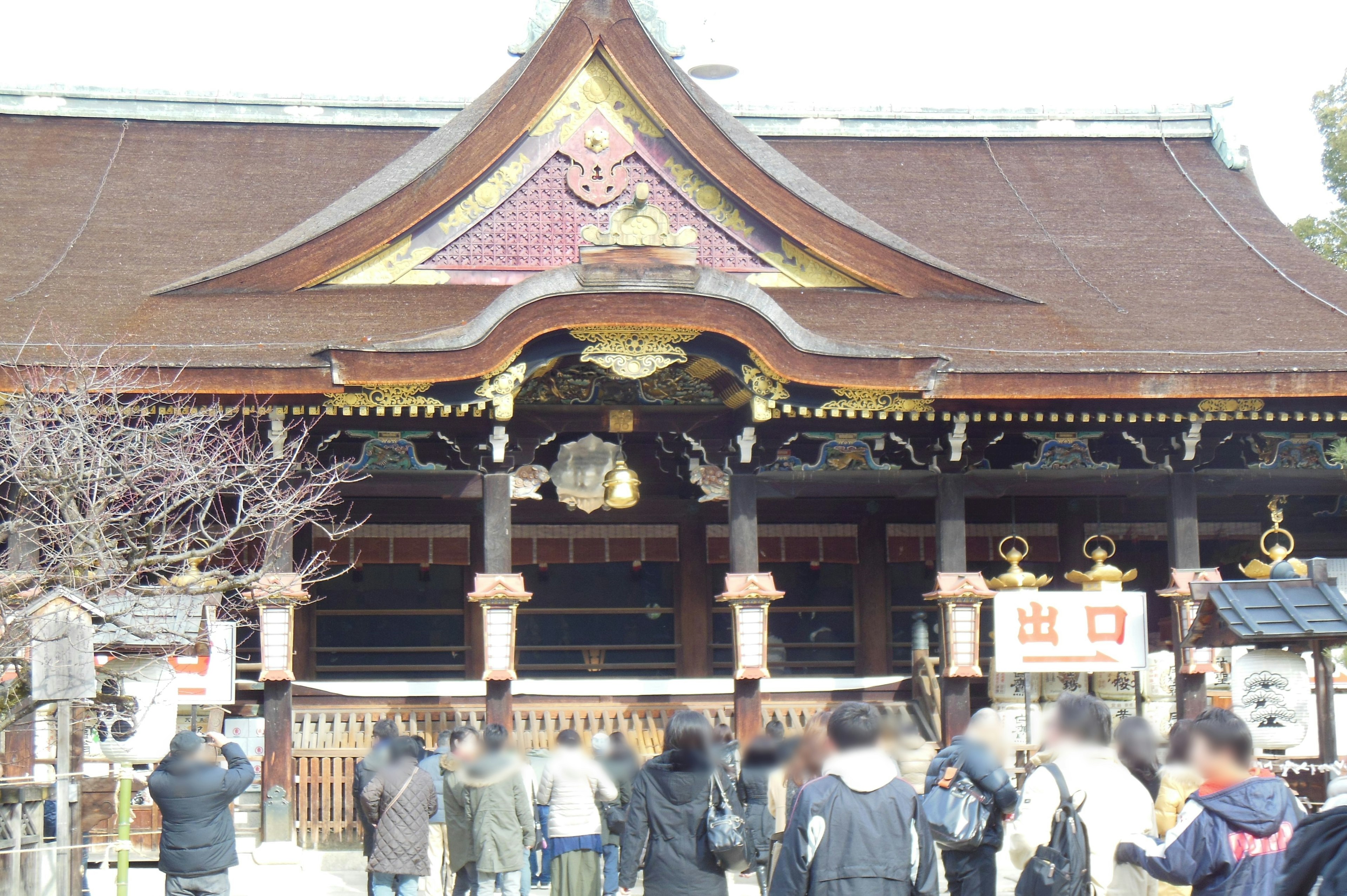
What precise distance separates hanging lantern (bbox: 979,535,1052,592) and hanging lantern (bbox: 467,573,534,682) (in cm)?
388

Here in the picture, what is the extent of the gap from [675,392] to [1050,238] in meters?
5.23

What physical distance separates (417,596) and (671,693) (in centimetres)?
321

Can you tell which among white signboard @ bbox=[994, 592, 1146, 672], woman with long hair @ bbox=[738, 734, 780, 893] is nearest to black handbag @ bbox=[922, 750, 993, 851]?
woman with long hair @ bbox=[738, 734, 780, 893]

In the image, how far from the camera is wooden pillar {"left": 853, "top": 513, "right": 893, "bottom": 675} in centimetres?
1458

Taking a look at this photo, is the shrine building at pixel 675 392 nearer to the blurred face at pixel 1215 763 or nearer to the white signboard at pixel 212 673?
the white signboard at pixel 212 673

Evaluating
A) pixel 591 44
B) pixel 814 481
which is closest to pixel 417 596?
pixel 814 481

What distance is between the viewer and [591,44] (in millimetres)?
12789

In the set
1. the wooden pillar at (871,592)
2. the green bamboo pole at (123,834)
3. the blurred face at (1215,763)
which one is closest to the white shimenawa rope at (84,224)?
the green bamboo pole at (123,834)

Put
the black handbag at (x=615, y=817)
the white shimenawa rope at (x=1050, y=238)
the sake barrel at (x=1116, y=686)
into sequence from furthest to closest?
the white shimenawa rope at (x=1050, y=238) → the sake barrel at (x=1116, y=686) → the black handbag at (x=615, y=817)

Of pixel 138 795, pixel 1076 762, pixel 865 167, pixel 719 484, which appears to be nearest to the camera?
pixel 1076 762

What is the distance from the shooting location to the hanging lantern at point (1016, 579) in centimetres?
1268

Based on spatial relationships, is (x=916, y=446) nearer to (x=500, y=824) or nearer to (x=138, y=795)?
(x=500, y=824)

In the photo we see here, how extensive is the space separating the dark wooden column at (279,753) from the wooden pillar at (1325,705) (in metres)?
7.16

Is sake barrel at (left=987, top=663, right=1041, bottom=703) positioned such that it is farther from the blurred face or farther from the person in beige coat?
the blurred face
